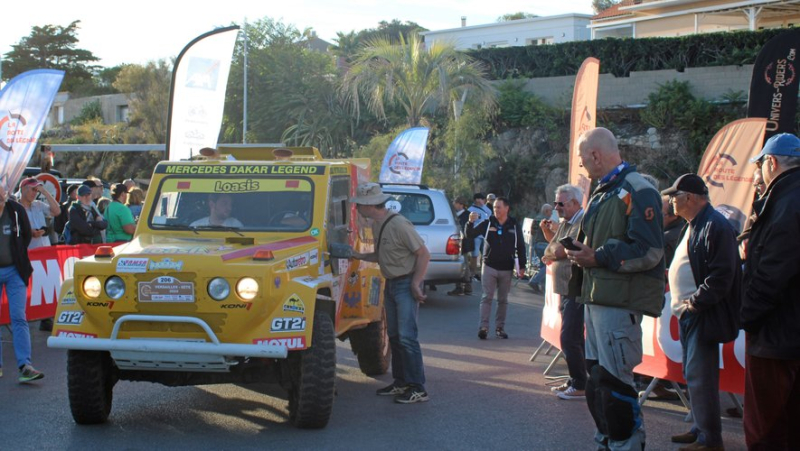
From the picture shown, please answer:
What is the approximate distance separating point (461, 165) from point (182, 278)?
66.8 ft

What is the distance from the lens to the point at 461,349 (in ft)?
36.0

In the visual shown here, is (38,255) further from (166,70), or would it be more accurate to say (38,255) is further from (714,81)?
(166,70)

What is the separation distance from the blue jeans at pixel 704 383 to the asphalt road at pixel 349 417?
1.52 feet

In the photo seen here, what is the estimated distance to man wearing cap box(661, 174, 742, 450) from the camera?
6.11 metres

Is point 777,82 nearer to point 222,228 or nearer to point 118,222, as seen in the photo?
point 222,228

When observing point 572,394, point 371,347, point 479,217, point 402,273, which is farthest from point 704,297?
point 479,217

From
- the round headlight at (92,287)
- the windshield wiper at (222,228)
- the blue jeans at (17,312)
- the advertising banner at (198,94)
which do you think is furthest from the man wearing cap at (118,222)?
the round headlight at (92,287)

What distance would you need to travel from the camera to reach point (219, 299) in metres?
6.55

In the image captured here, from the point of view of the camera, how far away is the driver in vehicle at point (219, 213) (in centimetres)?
782

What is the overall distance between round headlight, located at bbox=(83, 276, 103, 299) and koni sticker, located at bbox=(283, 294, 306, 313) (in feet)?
4.65

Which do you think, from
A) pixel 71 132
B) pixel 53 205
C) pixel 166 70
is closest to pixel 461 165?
pixel 53 205

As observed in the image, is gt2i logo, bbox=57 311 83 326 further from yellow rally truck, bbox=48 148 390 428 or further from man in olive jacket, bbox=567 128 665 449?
man in olive jacket, bbox=567 128 665 449

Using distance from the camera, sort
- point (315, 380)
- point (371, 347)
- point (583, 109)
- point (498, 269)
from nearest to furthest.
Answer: point (315, 380)
point (371, 347)
point (498, 269)
point (583, 109)

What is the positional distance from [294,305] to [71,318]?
173 cm
